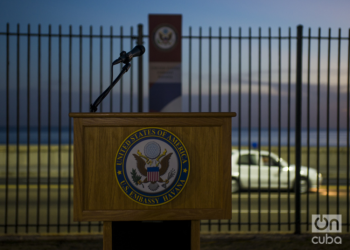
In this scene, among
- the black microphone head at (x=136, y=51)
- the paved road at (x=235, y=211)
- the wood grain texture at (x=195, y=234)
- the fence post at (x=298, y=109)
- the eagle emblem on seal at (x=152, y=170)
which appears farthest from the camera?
the paved road at (x=235, y=211)

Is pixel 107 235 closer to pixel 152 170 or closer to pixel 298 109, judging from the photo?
pixel 152 170

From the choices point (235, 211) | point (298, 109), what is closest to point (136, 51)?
point (298, 109)

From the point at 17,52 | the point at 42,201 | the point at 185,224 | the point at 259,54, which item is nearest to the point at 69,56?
the point at 17,52

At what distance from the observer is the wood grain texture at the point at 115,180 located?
2075 millimetres

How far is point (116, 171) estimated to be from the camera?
206cm

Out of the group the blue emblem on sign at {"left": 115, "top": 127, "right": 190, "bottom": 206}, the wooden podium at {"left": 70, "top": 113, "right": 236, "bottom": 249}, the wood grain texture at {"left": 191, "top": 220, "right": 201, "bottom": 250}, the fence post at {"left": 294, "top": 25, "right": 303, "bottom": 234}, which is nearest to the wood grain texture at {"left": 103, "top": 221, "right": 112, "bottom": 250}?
the wooden podium at {"left": 70, "top": 113, "right": 236, "bottom": 249}

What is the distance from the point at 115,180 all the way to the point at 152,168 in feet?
0.78

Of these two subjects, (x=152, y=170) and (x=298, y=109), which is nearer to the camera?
(x=152, y=170)

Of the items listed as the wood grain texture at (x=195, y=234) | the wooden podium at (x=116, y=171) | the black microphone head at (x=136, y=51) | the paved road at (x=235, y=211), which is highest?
the black microphone head at (x=136, y=51)

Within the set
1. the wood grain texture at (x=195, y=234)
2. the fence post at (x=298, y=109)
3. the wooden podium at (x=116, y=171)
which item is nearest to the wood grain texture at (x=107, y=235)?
the wooden podium at (x=116, y=171)

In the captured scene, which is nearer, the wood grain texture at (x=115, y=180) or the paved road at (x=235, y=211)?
the wood grain texture at (x=115, y=180)

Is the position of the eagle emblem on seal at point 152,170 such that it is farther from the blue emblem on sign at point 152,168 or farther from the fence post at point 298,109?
the fence post at point 298,109

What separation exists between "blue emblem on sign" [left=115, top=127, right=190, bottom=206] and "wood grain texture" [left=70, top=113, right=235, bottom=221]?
0.04 metres

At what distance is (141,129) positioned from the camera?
2.09m
